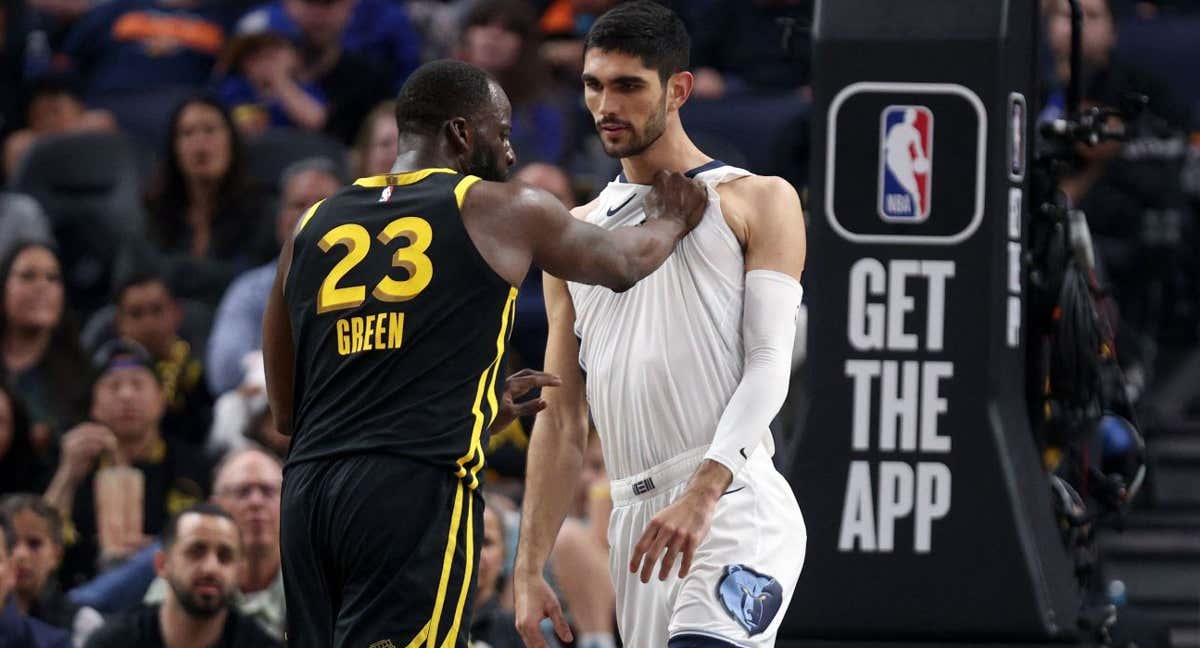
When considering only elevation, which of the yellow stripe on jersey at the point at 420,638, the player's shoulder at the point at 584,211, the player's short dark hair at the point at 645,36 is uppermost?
the player's short dark hair at the point at 645,36

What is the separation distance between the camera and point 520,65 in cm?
1112

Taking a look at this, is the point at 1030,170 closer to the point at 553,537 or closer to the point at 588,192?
the point at 553,537

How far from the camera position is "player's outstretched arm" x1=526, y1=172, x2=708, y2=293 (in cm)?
511

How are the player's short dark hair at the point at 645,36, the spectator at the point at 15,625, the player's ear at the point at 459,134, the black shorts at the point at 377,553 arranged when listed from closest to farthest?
the black shorts at the point at 377,553
the player's ear at the point at 459,134
the player's short dark hair at the point at 645,36
the spectator at the point at 15,625

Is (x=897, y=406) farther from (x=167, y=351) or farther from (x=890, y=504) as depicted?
(x=167, y=351)

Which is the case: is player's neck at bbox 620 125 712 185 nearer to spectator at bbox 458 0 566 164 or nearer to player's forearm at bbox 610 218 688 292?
player's forearm at bbox 610 218 688 292

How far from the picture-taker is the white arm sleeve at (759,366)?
517 cm

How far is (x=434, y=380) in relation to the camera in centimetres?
502

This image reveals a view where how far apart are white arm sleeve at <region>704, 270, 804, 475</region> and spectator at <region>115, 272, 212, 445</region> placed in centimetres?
524

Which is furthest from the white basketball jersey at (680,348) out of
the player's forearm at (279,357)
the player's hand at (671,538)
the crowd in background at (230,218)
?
the crowd in background at (230,218)

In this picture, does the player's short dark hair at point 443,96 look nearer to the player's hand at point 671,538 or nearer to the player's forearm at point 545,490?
the player's forearm at point 545,490

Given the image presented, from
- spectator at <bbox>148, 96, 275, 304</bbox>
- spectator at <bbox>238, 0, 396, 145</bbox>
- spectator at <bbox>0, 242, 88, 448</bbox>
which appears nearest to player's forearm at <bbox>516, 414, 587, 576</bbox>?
spectator at <bbox>0, 242, 88, 448</bbox>

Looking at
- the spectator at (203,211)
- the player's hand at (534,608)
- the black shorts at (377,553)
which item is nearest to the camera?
the black shorts at (377,553)

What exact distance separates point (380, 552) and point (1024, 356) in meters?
2.76
